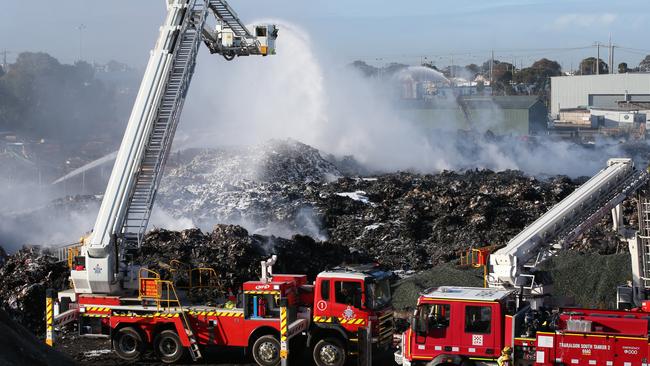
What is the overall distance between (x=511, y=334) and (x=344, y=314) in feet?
11.9

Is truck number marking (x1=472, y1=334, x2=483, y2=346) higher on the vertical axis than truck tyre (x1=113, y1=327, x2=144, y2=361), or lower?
higher

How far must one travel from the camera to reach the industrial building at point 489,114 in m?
84.8

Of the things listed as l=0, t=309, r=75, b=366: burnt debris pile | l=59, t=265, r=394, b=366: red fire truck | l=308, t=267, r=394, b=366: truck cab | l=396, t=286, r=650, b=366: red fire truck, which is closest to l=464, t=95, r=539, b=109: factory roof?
l=59, t=265, r=394, b=366: red fire truck

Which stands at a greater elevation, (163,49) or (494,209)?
(163,49)

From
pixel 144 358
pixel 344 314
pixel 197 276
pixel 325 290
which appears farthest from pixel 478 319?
pixel 197 276

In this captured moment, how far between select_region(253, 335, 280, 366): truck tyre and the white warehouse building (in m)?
85.6

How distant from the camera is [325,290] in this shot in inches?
663

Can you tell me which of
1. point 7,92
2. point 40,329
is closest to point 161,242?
point 40,329

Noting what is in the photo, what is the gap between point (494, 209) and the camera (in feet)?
99.8

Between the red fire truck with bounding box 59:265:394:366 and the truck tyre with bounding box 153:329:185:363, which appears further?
the truck tyre with bounding box 153:329:185:363

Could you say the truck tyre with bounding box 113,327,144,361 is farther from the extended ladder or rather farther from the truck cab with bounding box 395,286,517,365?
the truck cab with bounding box 395,286,517,365

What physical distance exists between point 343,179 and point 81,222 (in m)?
11.1

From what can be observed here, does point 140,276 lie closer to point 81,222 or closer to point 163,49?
point 163,49

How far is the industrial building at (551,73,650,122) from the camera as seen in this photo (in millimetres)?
103875
